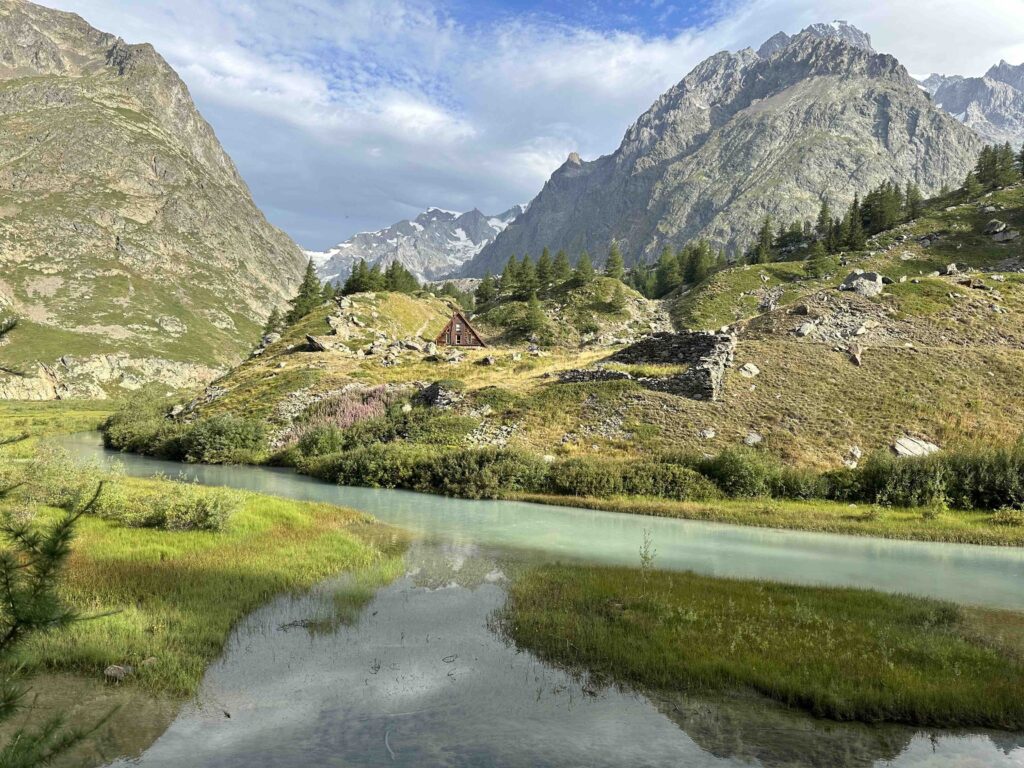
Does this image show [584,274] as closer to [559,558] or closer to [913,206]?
[913,206]

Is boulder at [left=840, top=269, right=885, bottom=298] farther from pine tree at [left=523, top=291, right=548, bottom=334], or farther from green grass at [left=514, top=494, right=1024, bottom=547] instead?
pine tree at [left=523, top=291, right=548, bottom=334]

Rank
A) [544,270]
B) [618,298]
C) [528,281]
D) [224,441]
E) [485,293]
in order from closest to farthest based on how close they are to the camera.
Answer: [224,441], [618,298], [528,281], [544,270], [485,293]

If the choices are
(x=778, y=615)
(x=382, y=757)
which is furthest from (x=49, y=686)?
(x=778, y=615)

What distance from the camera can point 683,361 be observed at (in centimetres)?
5256

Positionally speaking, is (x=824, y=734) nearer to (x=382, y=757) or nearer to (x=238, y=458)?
(x=382, y=757)

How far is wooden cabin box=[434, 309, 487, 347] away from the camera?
93000 millimetres

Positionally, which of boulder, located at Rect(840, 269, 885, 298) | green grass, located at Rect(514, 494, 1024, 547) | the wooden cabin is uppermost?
boulder, located at Rect(840, 269, 885, 298)

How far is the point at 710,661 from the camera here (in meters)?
11.2

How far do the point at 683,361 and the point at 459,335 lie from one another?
48149mm

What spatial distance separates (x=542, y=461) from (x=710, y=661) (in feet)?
87.2

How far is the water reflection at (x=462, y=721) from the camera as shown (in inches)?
316

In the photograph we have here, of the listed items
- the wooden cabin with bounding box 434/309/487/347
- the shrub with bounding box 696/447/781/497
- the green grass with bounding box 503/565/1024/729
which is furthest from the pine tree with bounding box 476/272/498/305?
the green grass with bounding box 503/565/1024/729

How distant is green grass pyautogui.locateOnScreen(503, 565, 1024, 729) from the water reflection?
0.53 m

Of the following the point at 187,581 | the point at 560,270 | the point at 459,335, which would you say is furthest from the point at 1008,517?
the point at 560,270
